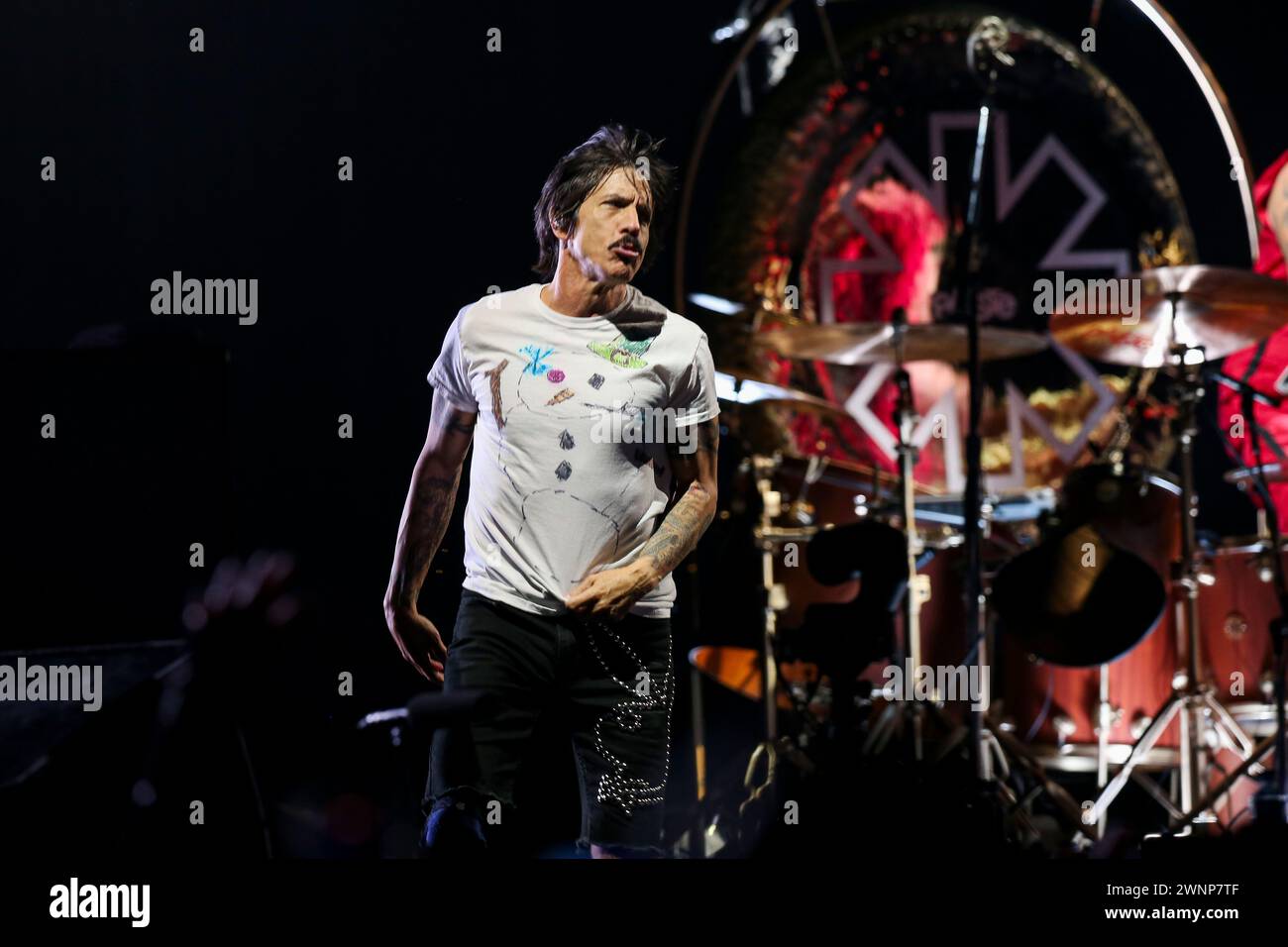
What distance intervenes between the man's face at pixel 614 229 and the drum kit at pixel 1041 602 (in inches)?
33.7

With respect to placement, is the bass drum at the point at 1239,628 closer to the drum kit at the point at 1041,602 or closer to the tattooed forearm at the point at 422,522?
the drum kit at the point at 1041,602

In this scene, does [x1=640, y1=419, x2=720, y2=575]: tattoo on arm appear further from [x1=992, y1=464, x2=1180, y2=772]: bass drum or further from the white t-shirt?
[x1=992, y1=464, x2=1180, y2=772]: bass drum

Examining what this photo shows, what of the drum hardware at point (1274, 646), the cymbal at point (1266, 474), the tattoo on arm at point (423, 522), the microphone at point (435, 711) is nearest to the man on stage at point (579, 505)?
the tattoo on arm at point (423, 522)

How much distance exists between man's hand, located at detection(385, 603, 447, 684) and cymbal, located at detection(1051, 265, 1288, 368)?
78.3 inches

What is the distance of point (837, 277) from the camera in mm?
4500

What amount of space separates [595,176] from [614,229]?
4.7 inches

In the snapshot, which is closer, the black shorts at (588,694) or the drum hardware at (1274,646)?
the black shorts at (588,694)

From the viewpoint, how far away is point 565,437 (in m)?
2.69

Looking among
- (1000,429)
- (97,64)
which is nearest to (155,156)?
(97,64)

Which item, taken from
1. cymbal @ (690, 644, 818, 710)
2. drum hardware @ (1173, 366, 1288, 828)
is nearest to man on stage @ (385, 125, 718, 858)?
cymbal @ (690, 644, 818, 710)

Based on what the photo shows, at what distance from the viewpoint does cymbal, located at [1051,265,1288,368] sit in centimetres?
356

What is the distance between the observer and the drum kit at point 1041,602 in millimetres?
3646

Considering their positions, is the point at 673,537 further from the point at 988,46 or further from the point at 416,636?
the point at 988,46

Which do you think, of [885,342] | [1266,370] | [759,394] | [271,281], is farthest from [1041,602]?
[271,281]
